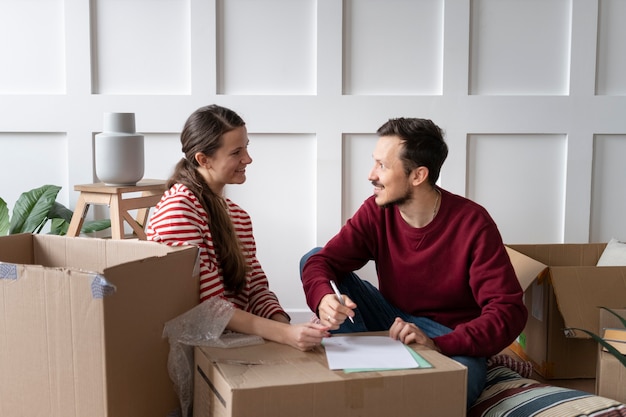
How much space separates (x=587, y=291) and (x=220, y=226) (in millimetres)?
1192

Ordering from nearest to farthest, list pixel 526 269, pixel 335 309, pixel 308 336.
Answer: pixel 308 336, pixel 335 309, pixel 526 269

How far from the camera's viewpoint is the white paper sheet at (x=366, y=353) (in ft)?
4.82

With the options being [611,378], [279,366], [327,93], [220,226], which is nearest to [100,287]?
[279,366]

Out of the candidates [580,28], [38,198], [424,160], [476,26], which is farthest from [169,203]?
[580,28]

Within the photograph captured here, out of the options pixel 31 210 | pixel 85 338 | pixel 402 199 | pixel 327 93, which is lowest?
pixel 85 338

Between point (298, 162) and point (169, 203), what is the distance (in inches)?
48.3

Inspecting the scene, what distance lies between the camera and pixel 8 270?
4.67 ft

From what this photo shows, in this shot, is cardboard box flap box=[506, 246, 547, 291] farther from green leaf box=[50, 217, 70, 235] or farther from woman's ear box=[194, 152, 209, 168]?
green leaf box=[50, 217, 70, 235]

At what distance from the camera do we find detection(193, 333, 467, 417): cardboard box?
135cm

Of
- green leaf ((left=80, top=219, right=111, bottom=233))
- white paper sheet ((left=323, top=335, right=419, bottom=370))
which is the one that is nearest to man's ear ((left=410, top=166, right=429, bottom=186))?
white paper sheet ((left=323, top=335, right=419, bottom=370))

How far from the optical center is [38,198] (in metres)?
2.65

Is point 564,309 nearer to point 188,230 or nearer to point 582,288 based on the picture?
point 582,288

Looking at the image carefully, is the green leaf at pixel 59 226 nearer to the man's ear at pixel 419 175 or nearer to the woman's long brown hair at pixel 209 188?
the woman's long brown hair at pixel 209 188

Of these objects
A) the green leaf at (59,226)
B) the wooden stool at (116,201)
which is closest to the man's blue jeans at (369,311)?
the wooden stool at (116,201)
